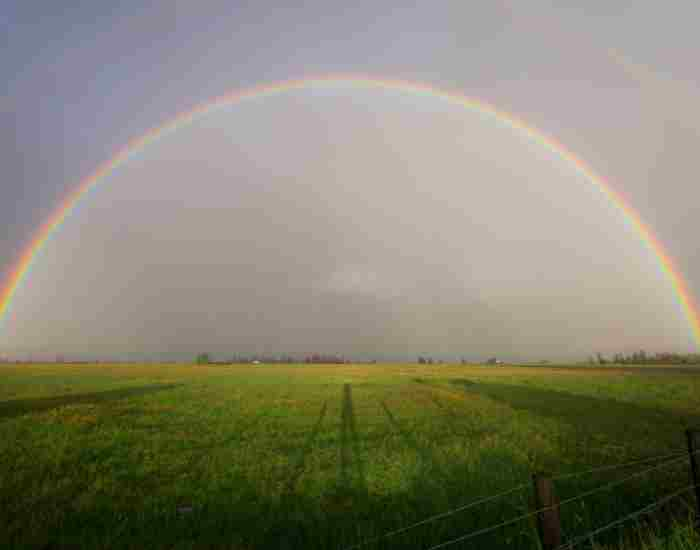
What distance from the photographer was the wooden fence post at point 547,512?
486 centimetres

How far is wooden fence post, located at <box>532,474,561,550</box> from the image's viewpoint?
4863mm

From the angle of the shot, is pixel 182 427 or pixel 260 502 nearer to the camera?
pixel 260 502

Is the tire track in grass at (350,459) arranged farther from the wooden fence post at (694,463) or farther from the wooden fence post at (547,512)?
the wooden fence post at (694,463)

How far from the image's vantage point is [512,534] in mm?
8180

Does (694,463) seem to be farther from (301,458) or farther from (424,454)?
(301,458)

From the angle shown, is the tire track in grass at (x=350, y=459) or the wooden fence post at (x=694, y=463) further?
the tire track in grass at (x=350, y=459)

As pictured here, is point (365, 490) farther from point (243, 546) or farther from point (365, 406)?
point (365, 406)

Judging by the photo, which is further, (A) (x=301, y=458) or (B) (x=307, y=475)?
(A) (x=301, y=458)

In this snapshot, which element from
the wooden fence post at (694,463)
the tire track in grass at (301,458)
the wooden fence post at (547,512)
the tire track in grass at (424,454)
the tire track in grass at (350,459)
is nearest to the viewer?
the wooden fence post at (547,512)

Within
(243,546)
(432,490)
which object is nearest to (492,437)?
(432,490)

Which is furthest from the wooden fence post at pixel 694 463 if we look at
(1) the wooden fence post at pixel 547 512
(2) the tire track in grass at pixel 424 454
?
(2) the tire track in grass at pixel 424 454

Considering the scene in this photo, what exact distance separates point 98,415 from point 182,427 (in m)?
7.09

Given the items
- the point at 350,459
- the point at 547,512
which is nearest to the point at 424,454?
the point at 350,459

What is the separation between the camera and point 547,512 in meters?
4.98
